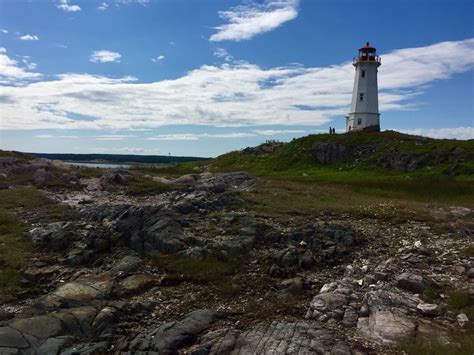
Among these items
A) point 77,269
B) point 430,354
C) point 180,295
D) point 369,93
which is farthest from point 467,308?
point 369,93

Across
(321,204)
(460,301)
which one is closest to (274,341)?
(460,301)

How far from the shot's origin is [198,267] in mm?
17328

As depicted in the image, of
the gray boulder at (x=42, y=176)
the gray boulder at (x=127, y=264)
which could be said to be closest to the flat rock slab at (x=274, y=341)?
the gray boulder at (x=127, y=264)

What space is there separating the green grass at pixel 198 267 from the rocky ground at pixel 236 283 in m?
0.07

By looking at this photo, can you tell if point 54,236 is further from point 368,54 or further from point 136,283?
point 368,54

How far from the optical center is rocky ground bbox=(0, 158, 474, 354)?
12.1 meters

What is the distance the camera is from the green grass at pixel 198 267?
16.6 meters

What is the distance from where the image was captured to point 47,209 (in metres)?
26.0

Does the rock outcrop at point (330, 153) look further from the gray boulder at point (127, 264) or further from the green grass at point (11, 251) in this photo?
the gray boulder at point (127, 264)

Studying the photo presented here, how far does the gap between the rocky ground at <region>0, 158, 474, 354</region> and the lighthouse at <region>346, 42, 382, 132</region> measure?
4944 cm

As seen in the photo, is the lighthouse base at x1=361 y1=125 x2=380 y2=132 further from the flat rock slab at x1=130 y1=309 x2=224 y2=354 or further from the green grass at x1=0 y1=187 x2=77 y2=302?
the flat rock slab at x1=130 y1=309 x2=224 y2=354

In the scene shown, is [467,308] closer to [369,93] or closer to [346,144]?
[346,144]

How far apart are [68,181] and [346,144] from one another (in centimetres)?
3725

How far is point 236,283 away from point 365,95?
6331 cm
